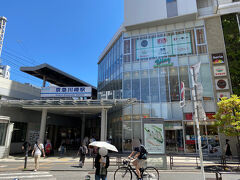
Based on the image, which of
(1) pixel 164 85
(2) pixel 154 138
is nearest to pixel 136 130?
(1) pixel 164 85

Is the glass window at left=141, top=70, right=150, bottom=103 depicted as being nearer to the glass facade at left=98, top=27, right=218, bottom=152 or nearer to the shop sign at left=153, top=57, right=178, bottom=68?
the glass facade at left=98, top=27, right=218, bottom=152

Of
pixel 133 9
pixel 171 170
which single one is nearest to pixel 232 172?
pixel 171 170

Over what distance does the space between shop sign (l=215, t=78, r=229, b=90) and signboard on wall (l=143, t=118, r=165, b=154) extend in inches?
462

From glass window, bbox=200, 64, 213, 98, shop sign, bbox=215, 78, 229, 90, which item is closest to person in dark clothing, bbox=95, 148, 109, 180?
glass window, bbox=200, 64, 213, 98

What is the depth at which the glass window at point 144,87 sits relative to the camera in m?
20.5

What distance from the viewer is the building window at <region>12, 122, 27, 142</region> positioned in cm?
1997

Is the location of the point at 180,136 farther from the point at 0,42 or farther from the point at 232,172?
the point at 0,42

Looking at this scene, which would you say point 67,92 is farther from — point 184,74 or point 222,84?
point 222,84

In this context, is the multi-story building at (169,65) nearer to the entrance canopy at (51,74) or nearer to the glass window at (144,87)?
the glass window at (144,87)

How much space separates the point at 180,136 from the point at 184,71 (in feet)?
25.3

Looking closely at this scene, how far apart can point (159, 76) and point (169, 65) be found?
72.9 inches

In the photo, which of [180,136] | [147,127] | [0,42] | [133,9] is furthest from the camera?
[0,42]

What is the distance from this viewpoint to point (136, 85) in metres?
21.3

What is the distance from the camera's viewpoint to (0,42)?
114 feet
